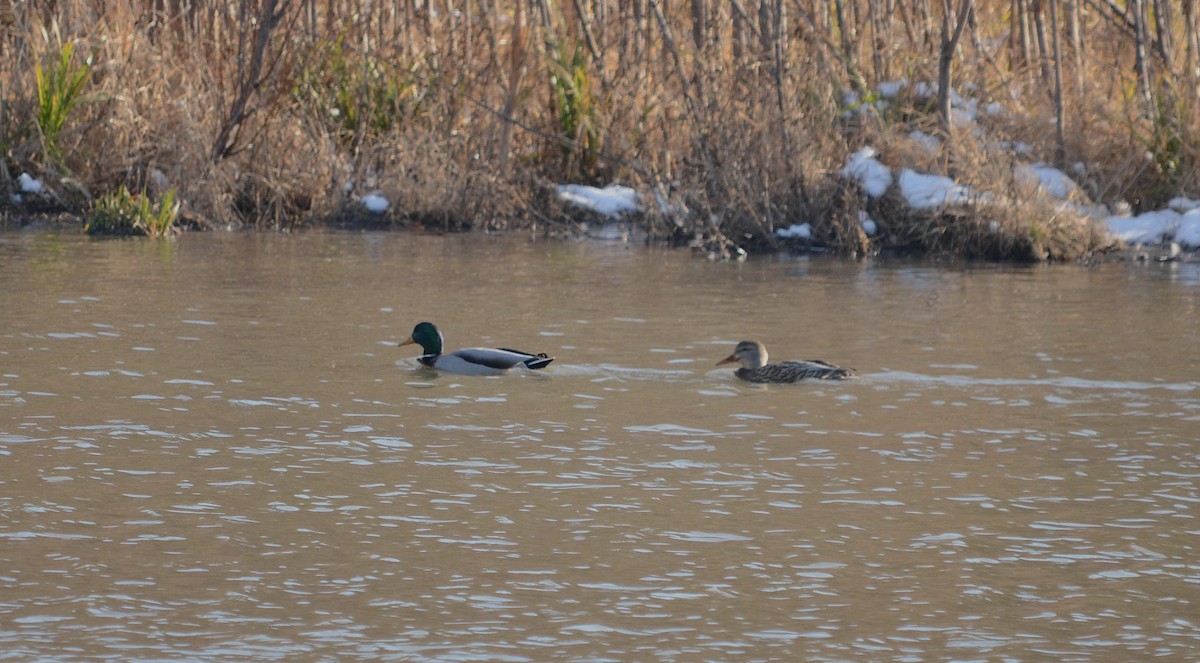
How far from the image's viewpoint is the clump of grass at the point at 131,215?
1680cm

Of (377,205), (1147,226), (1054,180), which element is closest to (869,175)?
(1054,180)

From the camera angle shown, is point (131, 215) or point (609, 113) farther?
point (609, 113)

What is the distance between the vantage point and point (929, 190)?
635 inches

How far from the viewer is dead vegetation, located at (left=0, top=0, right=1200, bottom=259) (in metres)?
16.4

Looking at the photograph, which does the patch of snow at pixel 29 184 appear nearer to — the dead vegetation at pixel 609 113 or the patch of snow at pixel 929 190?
the dead vegetation at pixel 609 113

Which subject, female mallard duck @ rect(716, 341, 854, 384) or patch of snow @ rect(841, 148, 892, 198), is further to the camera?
patch of snow @ rect(841, 148, 892, 198)

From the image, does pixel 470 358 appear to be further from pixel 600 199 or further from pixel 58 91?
pixel 58 91

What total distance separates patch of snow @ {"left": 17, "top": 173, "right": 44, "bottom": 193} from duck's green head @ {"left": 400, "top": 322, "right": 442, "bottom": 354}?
9574mm

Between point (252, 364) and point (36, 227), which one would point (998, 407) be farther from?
point (36, 227)

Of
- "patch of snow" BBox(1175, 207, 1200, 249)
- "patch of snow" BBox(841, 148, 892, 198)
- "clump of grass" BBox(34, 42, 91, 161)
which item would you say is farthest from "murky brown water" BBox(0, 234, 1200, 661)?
"clump of grass" BBox(34, 42, 91, 161)

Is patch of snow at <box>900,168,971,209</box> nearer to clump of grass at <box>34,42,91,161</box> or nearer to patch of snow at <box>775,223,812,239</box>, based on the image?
patch of snow at <box>775,223,812,239</box>

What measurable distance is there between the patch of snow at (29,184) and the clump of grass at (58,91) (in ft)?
1.81

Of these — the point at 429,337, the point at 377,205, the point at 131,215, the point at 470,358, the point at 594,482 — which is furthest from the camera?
the point at 377,205

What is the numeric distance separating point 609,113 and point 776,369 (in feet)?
31.0
